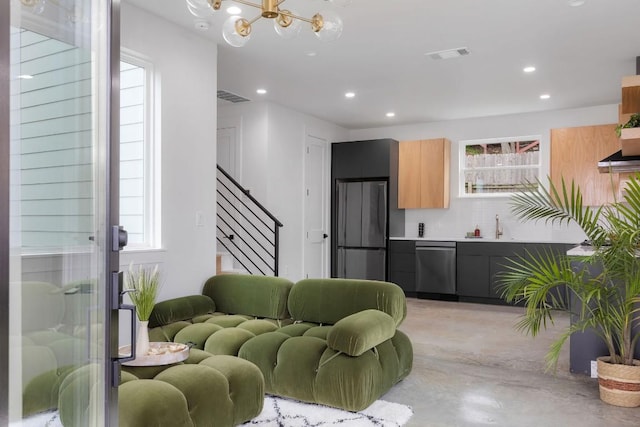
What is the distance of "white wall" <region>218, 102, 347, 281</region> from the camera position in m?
6.36

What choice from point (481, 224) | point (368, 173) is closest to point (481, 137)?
point (481, 224)

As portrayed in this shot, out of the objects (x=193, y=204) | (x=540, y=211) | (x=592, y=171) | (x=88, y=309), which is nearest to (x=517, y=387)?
(x=540, y=211)

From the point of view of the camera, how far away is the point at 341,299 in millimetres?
3617

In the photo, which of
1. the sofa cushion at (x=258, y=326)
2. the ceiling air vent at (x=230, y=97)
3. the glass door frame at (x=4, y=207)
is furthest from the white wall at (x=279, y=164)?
the glass door frame at (x=4, y=207)

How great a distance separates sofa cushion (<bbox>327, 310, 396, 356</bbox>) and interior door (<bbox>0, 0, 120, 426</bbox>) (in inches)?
69.5

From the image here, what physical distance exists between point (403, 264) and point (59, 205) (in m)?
6.63

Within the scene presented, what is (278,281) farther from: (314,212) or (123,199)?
(314,212)

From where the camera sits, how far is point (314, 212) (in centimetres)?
736

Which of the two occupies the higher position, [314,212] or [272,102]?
[272,102]

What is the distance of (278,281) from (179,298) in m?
0.76

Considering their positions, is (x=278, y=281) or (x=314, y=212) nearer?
(x=278, y=281)

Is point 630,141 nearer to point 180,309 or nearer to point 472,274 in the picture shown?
point 472,274

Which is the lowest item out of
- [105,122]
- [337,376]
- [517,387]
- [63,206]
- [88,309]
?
[517,387]

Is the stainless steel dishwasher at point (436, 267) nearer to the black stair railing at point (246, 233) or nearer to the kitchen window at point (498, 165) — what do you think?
the kitchen window at point (498, 165)
